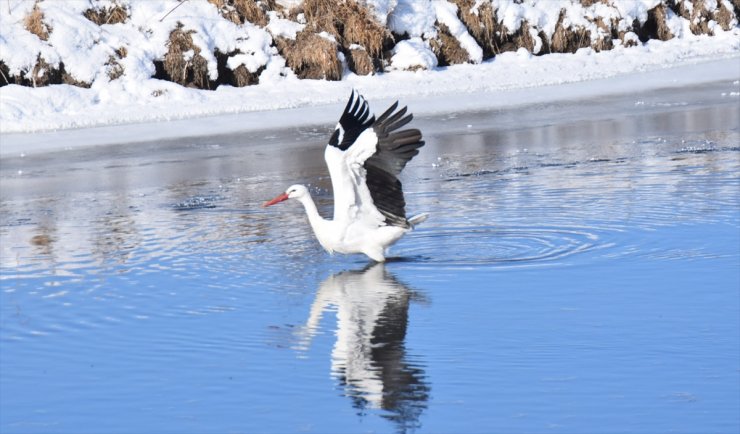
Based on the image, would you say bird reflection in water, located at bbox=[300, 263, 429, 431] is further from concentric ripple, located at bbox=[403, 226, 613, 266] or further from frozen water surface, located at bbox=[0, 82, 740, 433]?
concentric ripple, located at bbox=[403, 226, 613, 266]

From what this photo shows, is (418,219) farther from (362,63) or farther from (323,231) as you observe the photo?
(362,63)

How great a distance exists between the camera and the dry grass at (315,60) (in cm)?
2111

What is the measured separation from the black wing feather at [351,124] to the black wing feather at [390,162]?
0.80ft

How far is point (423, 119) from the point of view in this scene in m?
17.6

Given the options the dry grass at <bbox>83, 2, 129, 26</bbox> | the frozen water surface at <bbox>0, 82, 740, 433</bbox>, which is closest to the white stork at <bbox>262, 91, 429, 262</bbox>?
the frozen water surface at <bbox>0, 82, 740, 433</bbox>

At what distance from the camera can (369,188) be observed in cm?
855

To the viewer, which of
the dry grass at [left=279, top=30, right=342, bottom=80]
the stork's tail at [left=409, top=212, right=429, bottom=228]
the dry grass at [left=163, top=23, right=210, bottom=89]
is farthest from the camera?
the dry grass at [left=279, top=30, right=342, bottom=80]

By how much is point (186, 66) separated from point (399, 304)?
13589 mm

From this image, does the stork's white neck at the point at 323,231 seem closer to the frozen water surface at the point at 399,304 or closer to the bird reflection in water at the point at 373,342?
the frozen water surface at the point at 399,304

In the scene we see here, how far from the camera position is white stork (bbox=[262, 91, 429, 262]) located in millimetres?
8328

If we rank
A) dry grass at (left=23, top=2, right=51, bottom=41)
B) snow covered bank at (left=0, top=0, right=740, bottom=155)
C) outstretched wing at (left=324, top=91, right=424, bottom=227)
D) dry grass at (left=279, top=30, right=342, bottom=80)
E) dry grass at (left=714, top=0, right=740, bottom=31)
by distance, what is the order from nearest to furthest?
outstretched wing at (left=324, top=91, right=424, bottom=227)
snow covered bank at (left=0, top=0, right=740, bottom=155)
dry grass at (left=23, top=2, right=51, bottom=41)
dry grass at (left=279, top=30, right=342, bottom=80)
dry grass at (left=714, top=0, right=740, bottom=31)

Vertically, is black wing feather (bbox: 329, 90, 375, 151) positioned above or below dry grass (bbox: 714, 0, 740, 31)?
below

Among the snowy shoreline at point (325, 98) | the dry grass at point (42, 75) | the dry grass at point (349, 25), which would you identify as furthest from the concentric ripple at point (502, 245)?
the dry grass at point (349, 25)

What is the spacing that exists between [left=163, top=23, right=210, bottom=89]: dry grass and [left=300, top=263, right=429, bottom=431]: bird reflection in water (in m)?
12.2
